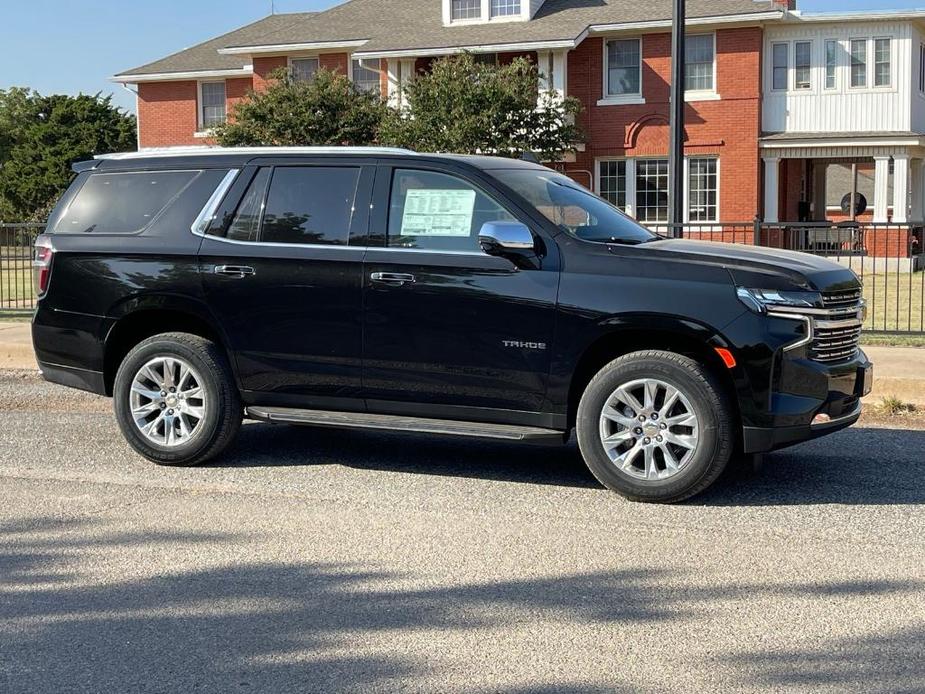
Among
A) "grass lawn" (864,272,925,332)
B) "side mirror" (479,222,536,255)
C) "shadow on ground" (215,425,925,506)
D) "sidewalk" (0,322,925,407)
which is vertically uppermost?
"side mirror" (479,222,536,255)

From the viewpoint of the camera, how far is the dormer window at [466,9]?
33.0m

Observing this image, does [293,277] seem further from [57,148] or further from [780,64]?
[57,148]

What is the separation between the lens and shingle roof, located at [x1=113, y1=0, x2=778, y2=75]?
30844 mm

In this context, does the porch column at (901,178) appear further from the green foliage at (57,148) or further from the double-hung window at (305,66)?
the green foliage at (57,148)

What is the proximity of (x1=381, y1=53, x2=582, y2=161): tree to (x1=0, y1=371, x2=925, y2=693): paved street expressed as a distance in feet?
70.2

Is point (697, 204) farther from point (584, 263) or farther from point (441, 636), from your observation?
point (441, 636)

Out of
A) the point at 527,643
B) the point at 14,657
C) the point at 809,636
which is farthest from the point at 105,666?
the point at 809,636

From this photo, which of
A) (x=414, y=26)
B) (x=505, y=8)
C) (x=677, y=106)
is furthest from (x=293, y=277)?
(x=414, y=26)

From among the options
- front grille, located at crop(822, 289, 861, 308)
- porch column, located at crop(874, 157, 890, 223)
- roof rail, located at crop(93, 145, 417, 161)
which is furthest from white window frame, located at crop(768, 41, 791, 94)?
front grille, located at crop(822, 289, 861, 308)

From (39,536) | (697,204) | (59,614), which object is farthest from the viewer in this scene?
(697,204)

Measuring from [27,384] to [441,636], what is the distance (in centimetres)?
839

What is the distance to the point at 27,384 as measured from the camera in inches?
465

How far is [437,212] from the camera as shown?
723 centimetres

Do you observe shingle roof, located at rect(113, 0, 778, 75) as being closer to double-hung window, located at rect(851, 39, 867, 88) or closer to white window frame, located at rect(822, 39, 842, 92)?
white window frame, located at rect(822, 39, 842, 92)
